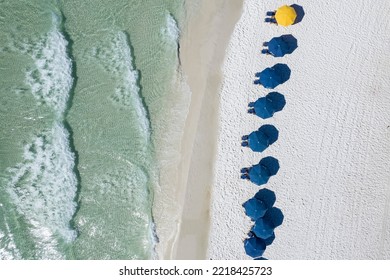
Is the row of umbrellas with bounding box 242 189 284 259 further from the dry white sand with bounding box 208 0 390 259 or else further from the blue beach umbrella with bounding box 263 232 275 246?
the dry white sand with bounding box 208 0 390 259

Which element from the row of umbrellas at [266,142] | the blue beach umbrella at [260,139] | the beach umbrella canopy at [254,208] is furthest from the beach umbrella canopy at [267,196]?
the blue beach umbrella at [260,139]

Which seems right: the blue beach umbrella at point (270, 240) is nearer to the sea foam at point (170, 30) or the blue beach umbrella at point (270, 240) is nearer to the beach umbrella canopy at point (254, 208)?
the beach umbrella canopy at point (254, 208)

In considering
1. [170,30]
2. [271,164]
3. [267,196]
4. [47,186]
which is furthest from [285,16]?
[47,186]

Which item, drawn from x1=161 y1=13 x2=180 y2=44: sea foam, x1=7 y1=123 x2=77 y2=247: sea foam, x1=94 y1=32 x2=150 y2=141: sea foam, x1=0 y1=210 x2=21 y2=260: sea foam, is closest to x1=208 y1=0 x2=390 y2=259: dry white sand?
x1=161 y1=13 x2=180 y2=44: sea foam

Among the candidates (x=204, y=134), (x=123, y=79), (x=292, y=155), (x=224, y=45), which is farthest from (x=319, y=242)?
(x=123, y=79)

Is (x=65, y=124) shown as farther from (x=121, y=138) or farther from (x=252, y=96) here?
(x=252, y=96)

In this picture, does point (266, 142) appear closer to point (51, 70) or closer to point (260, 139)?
point (260, 139)
